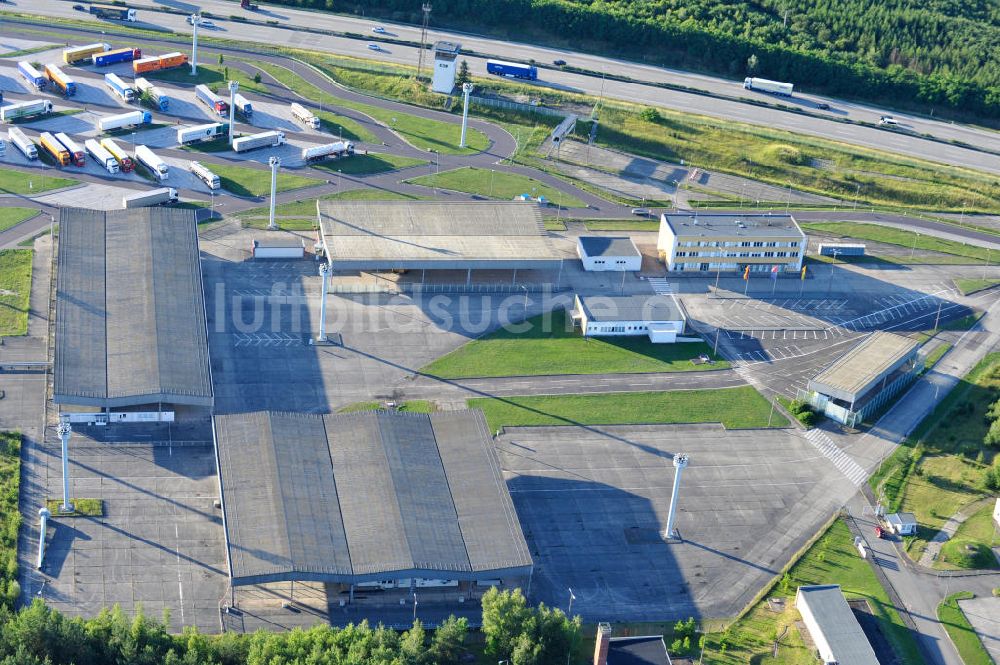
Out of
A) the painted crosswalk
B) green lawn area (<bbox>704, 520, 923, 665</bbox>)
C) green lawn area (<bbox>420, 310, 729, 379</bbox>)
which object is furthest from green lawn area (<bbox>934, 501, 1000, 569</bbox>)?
green lawn area (<bbox>420, 310, 729, 379</bbox>)

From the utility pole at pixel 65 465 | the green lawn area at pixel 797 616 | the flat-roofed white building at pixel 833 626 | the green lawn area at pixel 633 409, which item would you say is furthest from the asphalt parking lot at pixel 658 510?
the utility pole at pixel 65 465

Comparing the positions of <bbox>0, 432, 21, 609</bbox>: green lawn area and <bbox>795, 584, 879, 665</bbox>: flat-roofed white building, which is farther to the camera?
<bbox>795, 584, 879, 665</bbox>: flat-roofed white building

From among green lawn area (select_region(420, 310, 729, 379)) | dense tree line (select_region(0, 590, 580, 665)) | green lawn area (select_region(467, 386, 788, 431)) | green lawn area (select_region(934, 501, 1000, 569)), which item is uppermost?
green lawn area (select_region(420, 310, 729, 379))

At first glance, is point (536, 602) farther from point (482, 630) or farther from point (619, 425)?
point (619, 425)

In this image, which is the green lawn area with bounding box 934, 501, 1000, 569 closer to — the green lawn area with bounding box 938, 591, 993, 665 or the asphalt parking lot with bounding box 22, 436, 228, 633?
the green lawn area with bounding box 938, 591, 993, 665

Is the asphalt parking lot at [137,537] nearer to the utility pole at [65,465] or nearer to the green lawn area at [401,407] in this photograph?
the utility pole at [65,465]

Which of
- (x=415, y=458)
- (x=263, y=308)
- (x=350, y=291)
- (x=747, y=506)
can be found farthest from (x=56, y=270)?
(x=747, y=506)

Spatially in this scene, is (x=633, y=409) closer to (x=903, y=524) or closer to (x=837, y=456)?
(x=837, y=456)
